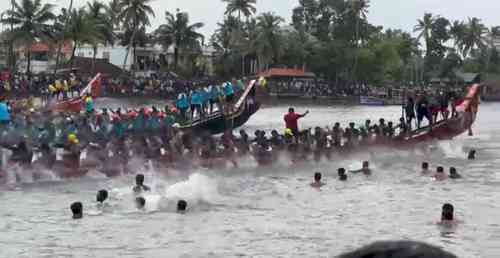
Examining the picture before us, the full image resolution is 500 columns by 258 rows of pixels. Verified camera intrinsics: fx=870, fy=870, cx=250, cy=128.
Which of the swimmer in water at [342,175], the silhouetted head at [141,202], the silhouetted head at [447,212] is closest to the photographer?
the silhouetted head at [447,212]

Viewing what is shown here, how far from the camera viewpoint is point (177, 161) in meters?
21.0

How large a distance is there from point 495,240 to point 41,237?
685 cm

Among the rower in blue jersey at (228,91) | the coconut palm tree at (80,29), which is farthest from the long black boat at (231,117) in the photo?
the coconut palm tree at (80,29)

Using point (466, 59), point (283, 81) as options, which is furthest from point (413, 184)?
point (466, 59)

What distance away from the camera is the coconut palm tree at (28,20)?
6006 cm

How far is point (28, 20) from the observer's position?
60500mm

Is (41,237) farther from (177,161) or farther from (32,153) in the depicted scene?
(177,161)

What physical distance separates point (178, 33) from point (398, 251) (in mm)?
77715

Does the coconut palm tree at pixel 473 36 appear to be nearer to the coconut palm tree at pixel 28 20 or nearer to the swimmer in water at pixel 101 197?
the coconut palm tree at pixel 28 20

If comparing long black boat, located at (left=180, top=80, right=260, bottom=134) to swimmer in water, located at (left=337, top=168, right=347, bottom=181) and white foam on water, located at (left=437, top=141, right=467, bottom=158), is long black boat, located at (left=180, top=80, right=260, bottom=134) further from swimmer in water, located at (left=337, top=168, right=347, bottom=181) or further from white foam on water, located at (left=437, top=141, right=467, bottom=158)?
swimmer in water, located at (left=337, top=168, right=347, bottom=181)

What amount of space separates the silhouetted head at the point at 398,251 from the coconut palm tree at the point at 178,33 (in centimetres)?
7753

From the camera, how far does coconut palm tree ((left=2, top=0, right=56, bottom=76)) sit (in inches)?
2365

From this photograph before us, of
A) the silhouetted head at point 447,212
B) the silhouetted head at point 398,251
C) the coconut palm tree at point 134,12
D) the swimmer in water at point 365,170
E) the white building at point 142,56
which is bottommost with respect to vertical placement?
the swimmer in water at point 365,170

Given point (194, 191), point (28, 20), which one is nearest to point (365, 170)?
point (194, 191)
